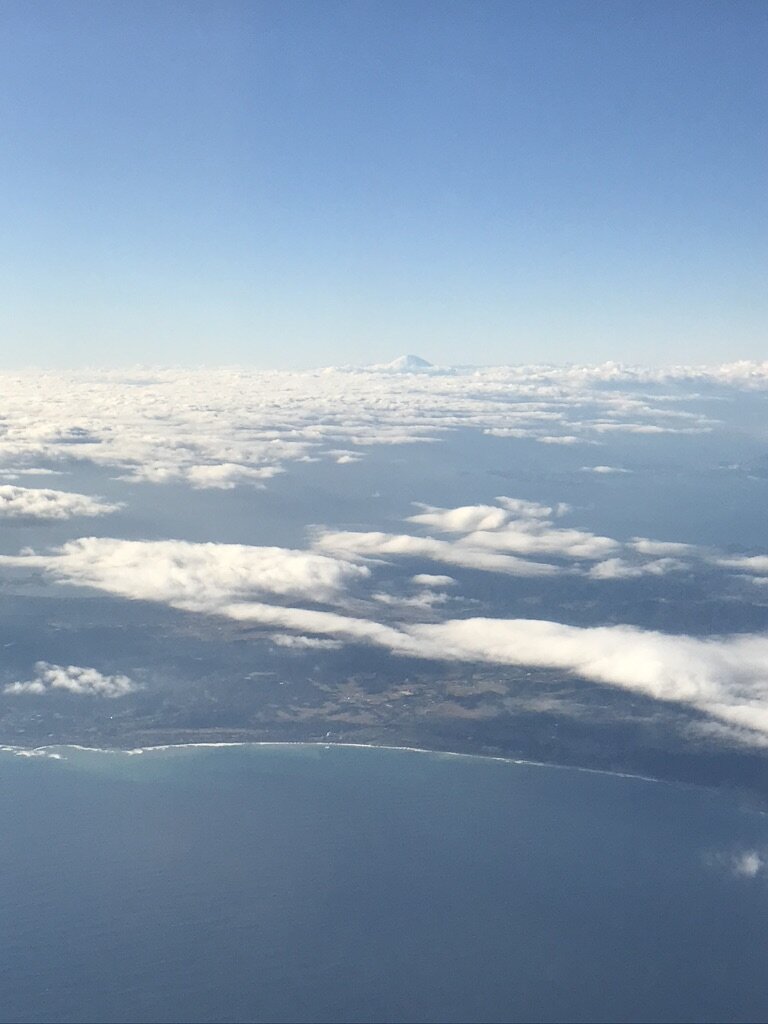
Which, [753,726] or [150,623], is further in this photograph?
[150,623]

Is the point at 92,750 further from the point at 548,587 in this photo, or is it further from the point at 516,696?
the point at 548,587

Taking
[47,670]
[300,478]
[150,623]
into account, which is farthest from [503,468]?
[47,670]

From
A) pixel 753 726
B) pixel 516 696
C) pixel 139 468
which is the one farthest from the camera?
pixel 139 468

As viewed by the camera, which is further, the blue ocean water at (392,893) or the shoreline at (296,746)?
the shoreline at (296,746)

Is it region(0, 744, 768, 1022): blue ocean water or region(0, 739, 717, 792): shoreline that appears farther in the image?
region(0, 739, 717, 792): shoreline

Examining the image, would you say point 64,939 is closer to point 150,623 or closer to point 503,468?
point 150,623

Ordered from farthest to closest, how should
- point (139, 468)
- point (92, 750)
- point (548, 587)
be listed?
point (139, 468) < point (548, 587) < point (92, 750)

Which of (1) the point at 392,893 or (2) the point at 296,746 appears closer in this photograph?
(1) the point at 392,893
